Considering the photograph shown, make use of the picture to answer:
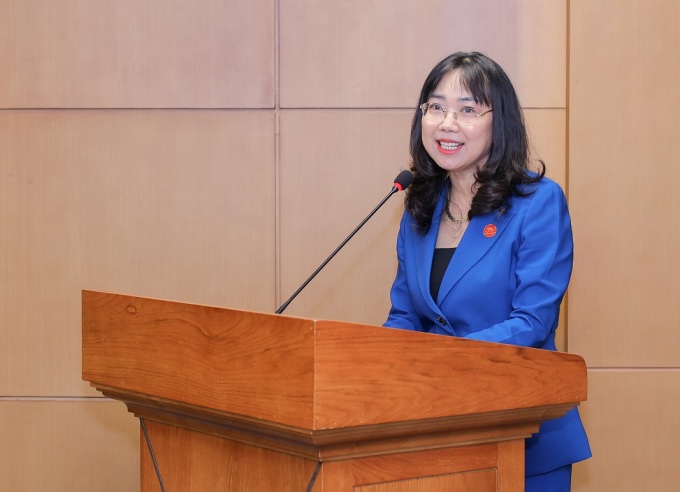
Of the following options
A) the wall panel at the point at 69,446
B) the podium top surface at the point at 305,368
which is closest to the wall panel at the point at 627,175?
the podium top surface at the point at 305,368

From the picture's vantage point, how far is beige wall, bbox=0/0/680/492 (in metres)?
3.38

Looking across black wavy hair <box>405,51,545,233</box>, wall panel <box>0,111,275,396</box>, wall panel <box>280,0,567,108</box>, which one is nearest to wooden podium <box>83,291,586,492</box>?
black wavy hair <box>405,51,545,233</box>

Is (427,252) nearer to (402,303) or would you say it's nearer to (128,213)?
(402,303)

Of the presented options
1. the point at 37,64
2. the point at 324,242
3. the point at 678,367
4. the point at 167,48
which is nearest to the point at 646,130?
the point at 678,367

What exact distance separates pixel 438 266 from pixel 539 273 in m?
0.33

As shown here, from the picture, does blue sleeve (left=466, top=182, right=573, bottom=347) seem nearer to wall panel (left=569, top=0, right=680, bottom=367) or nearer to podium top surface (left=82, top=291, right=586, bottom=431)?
podium top surface (left=82, top=291, right=586, bottom=431)

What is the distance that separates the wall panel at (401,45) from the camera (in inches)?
134

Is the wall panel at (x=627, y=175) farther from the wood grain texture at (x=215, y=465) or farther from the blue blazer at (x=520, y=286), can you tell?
the wood grain texture at (x=215, y=465)

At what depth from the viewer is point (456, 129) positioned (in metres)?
2.35

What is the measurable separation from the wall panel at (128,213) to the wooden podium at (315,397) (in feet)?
4.91

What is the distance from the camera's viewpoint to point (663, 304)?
3375 mm

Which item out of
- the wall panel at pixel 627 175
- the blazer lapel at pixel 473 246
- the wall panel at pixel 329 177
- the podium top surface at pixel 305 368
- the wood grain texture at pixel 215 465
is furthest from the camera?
the wall panel at pixel 329 177

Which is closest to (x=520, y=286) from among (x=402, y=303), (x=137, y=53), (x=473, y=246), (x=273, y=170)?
(x=473, y=246)

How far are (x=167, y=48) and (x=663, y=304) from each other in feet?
6.86
